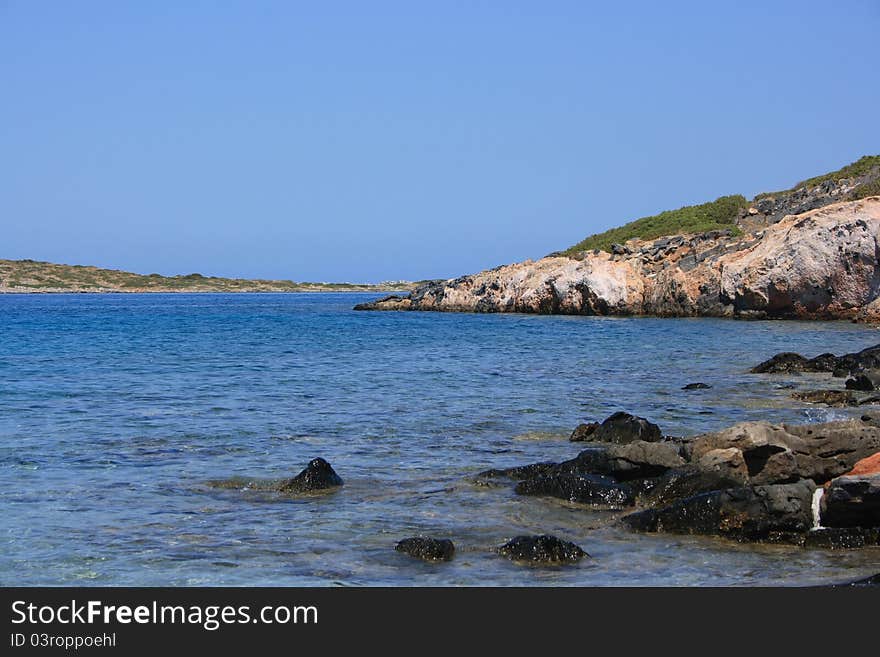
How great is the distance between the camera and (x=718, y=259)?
207ft

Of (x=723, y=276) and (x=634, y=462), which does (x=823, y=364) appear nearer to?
(x=634, y=462)

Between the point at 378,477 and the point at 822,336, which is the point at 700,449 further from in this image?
the point at 822,336

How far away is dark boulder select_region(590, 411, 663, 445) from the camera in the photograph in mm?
16891

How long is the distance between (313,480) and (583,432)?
240 inches

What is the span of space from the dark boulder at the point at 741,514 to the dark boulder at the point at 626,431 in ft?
16.4

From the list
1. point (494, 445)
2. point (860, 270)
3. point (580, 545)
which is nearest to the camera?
point (580, 545)


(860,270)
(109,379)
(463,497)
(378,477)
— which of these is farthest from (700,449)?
(860,270)

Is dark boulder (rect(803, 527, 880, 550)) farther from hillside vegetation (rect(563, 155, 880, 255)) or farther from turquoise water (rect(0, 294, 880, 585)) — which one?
hillside vegetation (rect(563, 155, 880, 255))

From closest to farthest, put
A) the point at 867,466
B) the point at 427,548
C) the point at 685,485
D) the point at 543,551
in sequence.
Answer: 1. the point at 543,551
2. the point at 427,548
3. the point at 867,466
4. the point at 685,485

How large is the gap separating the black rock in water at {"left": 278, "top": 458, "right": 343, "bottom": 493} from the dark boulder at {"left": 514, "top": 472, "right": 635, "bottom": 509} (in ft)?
8.83

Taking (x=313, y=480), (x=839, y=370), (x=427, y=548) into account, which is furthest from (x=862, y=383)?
(x=427, y=548)

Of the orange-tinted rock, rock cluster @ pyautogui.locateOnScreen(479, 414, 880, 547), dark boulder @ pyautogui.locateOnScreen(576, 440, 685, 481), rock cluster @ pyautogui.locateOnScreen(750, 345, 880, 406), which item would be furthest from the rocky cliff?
the orange-tinted rock

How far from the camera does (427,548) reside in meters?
10.5
